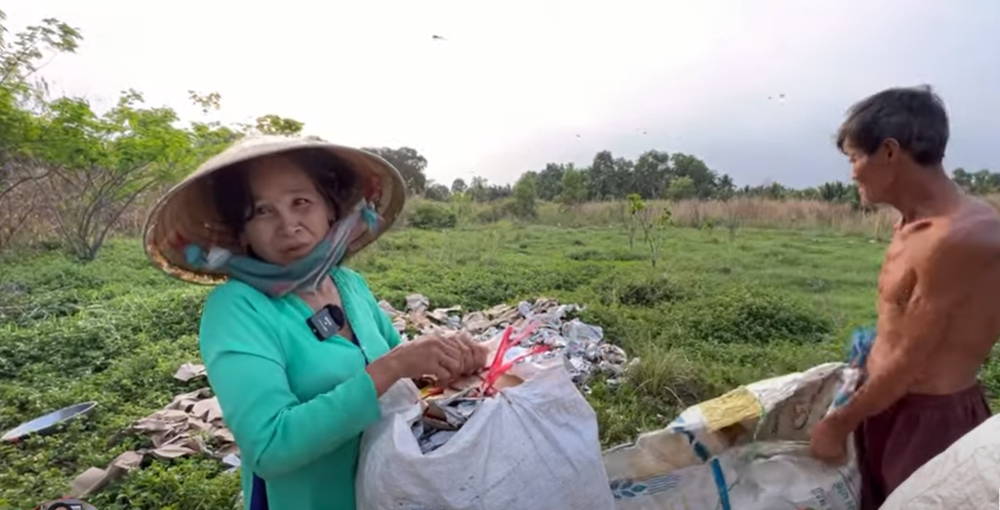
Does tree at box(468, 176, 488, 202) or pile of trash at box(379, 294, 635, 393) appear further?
tree at box(468, 176, 488, 202)

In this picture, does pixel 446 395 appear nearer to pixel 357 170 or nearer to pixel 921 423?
pixel 357 170

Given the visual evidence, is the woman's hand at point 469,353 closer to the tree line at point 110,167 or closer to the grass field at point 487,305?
the grass field at point 487,305

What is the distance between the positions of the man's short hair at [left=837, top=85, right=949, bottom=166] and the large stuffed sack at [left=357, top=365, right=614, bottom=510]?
0.98 meters

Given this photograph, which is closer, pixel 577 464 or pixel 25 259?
pixel 577 464

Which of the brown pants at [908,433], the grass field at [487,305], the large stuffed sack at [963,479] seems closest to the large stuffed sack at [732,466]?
the brown pants at [908,433]

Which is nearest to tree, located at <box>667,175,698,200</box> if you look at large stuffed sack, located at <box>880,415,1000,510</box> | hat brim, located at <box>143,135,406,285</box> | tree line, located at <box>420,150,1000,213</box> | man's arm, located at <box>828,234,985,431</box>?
tree line, located at <box>420,150,1000,213</box>

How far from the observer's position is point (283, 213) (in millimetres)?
1147

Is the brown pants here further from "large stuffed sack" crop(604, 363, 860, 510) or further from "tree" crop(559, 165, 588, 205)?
"tree" crop(559, 165, 588, 205)

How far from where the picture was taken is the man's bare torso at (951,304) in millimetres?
1426

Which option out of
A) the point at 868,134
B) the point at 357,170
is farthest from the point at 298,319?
the point at 868,134

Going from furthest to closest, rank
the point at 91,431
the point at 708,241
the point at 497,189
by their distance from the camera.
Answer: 1. the point at 497,189
2. the point at 708,241
3. the point at 91,431

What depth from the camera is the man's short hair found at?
5.09 ft

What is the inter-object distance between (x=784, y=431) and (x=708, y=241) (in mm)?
7472

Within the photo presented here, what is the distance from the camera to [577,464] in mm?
990
